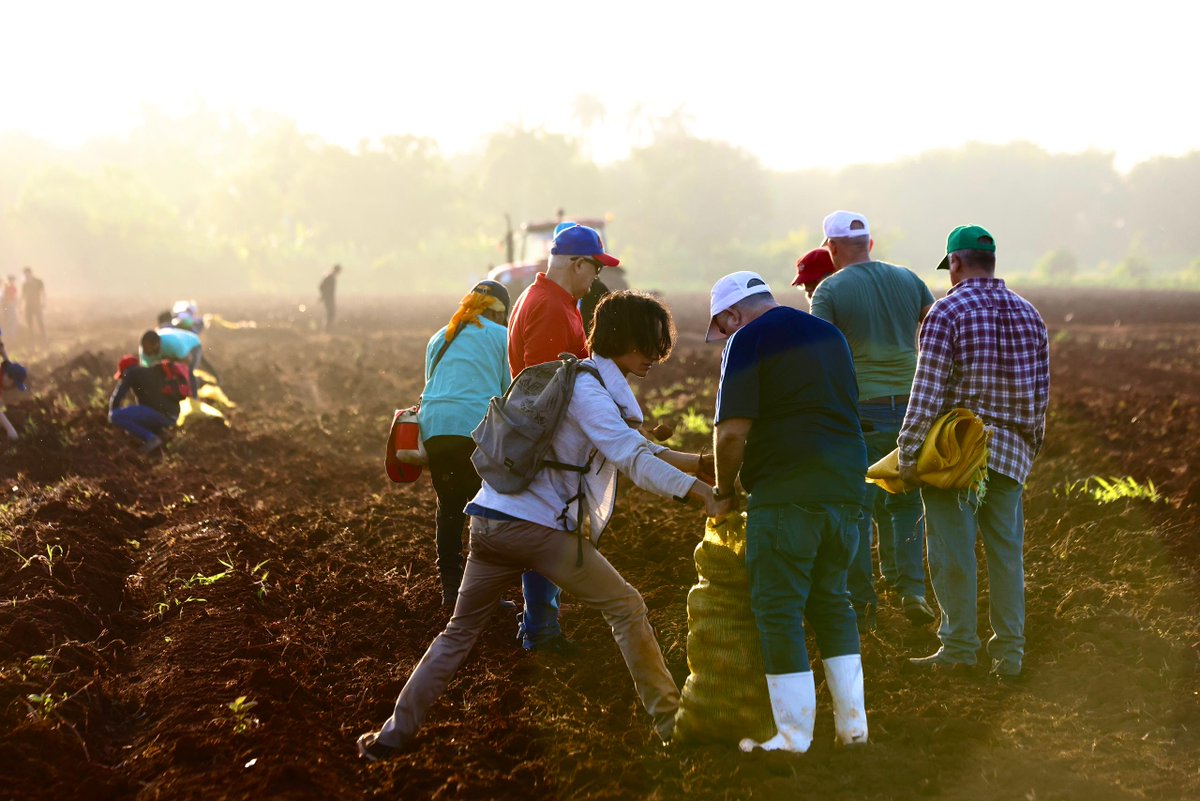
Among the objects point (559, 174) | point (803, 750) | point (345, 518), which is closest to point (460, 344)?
point (803, 750)

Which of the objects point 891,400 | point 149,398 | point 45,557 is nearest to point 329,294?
point 149,398

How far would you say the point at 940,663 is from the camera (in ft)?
16.6

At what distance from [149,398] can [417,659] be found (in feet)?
21.5

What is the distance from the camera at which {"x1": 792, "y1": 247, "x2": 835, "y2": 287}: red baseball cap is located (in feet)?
19.0

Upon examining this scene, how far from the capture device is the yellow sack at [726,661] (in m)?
4.09

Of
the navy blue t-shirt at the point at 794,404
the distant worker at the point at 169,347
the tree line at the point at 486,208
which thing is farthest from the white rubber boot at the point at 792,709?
the tree line at the point at 486,208

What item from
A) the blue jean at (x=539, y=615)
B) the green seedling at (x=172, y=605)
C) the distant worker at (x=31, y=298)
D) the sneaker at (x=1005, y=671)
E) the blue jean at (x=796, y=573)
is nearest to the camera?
the blue jean at (x=796, y=573)

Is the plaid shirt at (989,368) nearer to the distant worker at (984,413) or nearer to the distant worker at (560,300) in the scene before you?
the distant worker at (984,413)

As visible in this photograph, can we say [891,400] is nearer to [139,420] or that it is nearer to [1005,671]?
[1005,671]

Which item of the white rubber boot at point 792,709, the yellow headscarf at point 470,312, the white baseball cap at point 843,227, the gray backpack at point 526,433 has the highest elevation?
the white baseball cap at point 843,227

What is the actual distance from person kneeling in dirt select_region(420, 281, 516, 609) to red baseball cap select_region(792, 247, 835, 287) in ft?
5.08

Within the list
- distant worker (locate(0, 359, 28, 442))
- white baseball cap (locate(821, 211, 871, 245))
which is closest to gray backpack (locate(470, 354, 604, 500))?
white baseball cap (locate(821, 211, 871, 245))

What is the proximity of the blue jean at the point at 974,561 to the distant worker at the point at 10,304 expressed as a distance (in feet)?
83.1

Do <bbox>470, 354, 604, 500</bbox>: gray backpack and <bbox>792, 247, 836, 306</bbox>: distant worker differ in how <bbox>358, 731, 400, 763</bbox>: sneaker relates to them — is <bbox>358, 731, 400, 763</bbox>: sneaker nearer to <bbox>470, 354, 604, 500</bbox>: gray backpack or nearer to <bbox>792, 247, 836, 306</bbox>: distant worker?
<bbox>470, 354, 604, 500</bbox>: gray backpack
